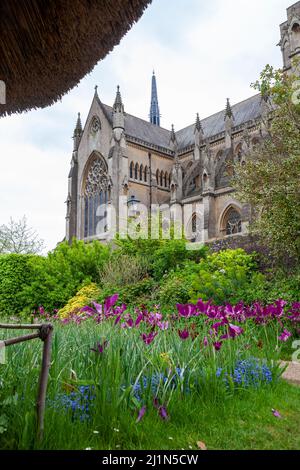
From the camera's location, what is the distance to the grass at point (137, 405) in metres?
2.03

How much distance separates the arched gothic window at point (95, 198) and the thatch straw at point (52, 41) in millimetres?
28104

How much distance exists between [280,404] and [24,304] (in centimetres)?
1109

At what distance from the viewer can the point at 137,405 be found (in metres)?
2.26

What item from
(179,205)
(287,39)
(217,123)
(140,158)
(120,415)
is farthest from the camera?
(217,123)

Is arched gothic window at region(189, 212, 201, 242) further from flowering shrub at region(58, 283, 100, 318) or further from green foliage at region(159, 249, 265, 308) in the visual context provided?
green foliage at region(159, 249, 265, 308)

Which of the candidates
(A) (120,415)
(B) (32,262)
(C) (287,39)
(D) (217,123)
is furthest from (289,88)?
(D) (217,123)

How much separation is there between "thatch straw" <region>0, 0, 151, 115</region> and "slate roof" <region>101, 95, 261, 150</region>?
29.1 metres

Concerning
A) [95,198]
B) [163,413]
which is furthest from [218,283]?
[95,198]

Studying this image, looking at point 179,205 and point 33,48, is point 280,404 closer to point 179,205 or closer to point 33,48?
point 33,48

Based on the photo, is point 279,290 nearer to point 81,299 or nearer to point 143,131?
point 81,299

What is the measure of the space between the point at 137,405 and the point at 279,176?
6008 mm

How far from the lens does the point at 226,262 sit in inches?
374

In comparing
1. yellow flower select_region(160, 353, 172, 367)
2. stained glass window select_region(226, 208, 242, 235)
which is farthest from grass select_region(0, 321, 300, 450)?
stained glass window select_region(226, 208, 242, 235)

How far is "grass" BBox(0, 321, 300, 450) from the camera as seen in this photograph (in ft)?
6.66
